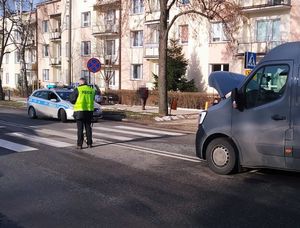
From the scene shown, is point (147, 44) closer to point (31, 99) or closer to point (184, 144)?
point (31, 99)

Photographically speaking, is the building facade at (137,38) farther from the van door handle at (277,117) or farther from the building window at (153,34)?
the van door handle at (277,117)

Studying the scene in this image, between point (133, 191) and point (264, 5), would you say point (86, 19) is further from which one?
point (133, 191)

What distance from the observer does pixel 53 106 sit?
19359 mm

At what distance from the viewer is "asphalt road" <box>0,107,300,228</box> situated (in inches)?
217

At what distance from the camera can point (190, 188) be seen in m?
7.04

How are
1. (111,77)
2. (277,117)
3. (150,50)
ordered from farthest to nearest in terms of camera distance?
(111,77) < (150,50) < (277,117)

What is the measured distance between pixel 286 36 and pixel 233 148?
72.8ft

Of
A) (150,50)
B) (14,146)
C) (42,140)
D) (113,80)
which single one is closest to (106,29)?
(113,80)

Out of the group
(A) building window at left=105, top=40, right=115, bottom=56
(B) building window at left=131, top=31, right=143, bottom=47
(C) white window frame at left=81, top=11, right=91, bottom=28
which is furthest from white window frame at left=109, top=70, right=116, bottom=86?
(C) white window frame at left=81, top=11, right=91, bottom=28

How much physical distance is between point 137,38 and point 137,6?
2.84 m

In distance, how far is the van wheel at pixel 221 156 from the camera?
25.9 feet

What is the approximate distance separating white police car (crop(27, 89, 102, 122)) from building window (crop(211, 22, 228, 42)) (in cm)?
1539

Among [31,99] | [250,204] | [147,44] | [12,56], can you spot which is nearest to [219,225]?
[250,204]

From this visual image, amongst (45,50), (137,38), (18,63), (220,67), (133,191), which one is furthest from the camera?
(18,63)
